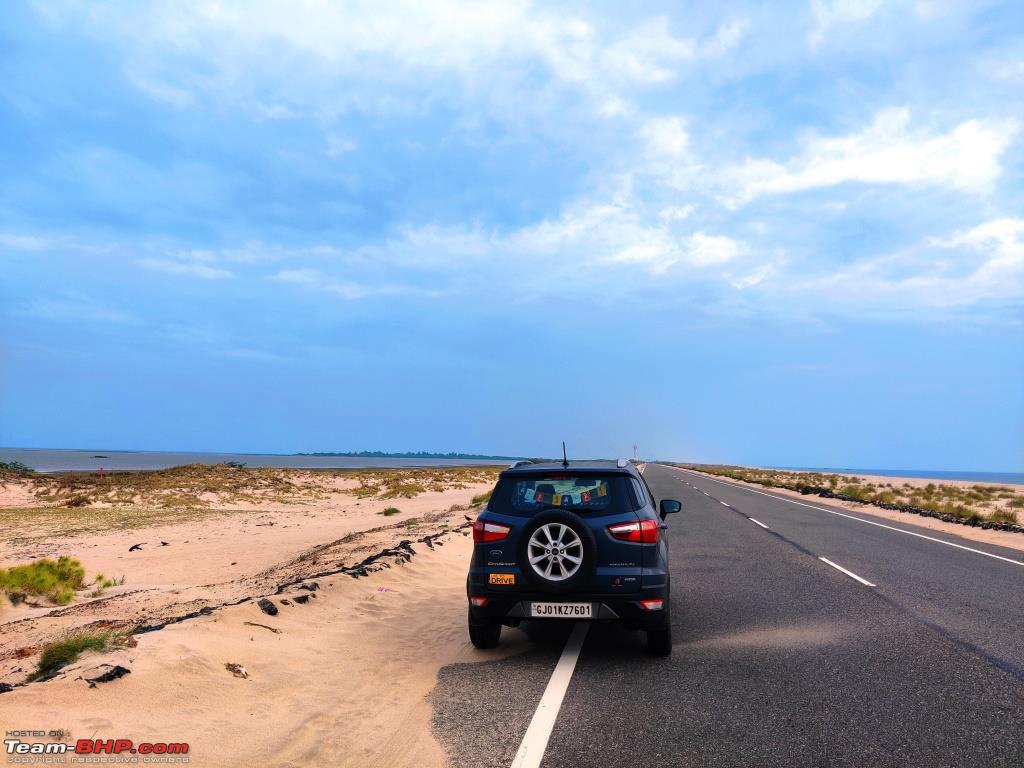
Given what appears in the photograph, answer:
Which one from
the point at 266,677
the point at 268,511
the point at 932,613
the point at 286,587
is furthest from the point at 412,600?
the point at 268,511

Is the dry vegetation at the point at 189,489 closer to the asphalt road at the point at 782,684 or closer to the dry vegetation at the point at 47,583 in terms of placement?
the dry vegetation at the point at 47,583

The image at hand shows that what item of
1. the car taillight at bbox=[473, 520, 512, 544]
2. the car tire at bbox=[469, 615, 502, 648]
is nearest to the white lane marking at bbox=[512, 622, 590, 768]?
→ the car tire at bbox=[469, 615, 502, 648]

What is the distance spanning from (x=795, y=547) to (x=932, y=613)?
638 cm

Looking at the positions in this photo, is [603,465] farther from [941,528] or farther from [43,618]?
[941,528]

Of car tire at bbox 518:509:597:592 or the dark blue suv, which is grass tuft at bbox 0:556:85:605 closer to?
the dark blue suv

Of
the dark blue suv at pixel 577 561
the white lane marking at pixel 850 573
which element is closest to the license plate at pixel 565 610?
the dark blue suv at pixel 577 561

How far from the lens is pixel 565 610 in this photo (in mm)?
6160

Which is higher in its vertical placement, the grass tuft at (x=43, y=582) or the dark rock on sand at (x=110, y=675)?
the dark rock on sand at (x=110, y=675)

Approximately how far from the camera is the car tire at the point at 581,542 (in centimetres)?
609

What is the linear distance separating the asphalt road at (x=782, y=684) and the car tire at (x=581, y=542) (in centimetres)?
77

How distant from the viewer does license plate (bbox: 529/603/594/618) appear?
6137mm

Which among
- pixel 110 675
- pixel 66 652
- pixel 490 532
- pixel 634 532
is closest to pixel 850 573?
pixel 634 532

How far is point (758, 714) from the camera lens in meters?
4.98

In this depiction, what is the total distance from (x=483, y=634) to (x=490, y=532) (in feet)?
3.80
